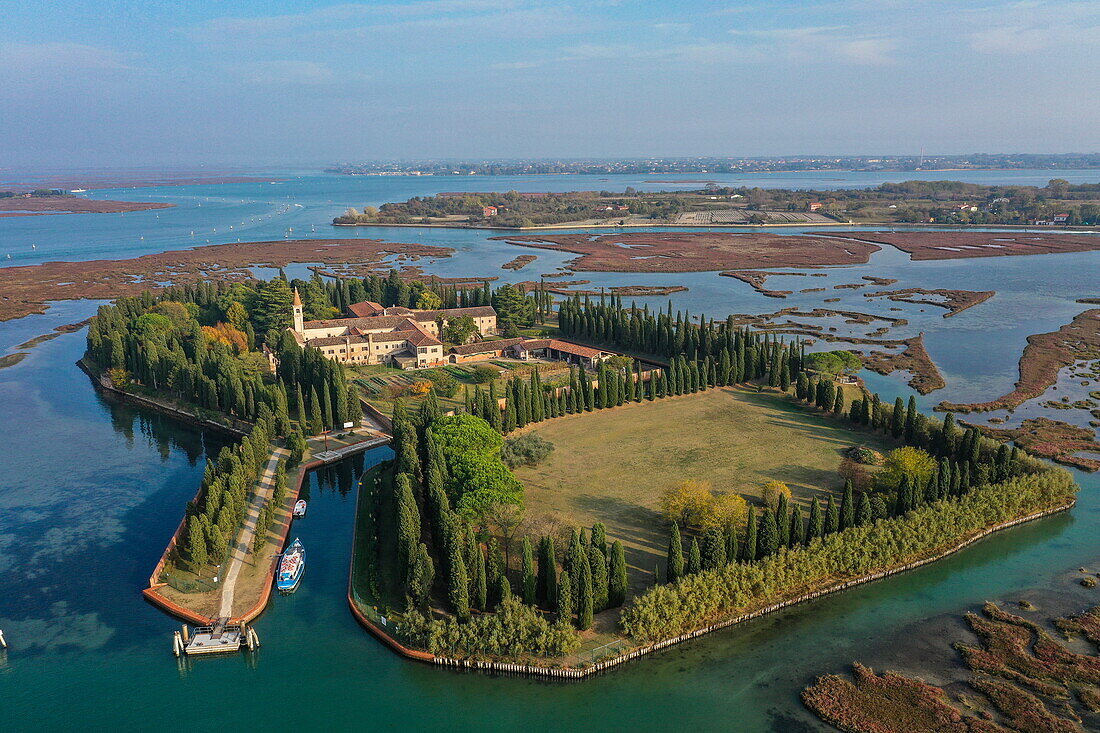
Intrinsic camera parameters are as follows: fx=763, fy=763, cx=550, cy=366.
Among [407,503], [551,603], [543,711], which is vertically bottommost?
[543,711]

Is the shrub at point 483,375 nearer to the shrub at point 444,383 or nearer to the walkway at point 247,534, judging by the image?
the shrub at point 444,383

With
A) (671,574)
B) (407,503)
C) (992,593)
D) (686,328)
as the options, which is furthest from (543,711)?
(686,328)

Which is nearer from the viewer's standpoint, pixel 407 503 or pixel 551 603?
pixel 551 603

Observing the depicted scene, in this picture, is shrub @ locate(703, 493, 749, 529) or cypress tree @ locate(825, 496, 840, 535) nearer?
cypress tree @ locate(825, 496, 840, 535)

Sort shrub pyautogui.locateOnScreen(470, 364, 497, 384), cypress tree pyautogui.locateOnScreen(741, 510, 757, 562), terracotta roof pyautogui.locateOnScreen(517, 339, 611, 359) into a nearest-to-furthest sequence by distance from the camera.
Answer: cypress tree pyautogui.locateOnScreen(741, 510, 757, 562) < shrub pyautogui.locateOnScreen(470, 364, 497, 384) < terracotta roof pyautogui.locateOnScreen(517, 339, 611, 359)

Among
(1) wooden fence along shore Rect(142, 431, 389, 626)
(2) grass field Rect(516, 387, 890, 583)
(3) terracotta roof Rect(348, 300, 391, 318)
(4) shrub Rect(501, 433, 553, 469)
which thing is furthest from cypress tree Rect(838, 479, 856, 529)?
(3) terracotta roof Rect(348, 300, 391, 318)

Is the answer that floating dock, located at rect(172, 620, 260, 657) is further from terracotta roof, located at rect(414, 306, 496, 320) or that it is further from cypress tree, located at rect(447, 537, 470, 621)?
terracotta roof, located at rect(414, 306, 496, 320)

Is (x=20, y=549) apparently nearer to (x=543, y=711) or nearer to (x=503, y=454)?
(x=503, y=454)
